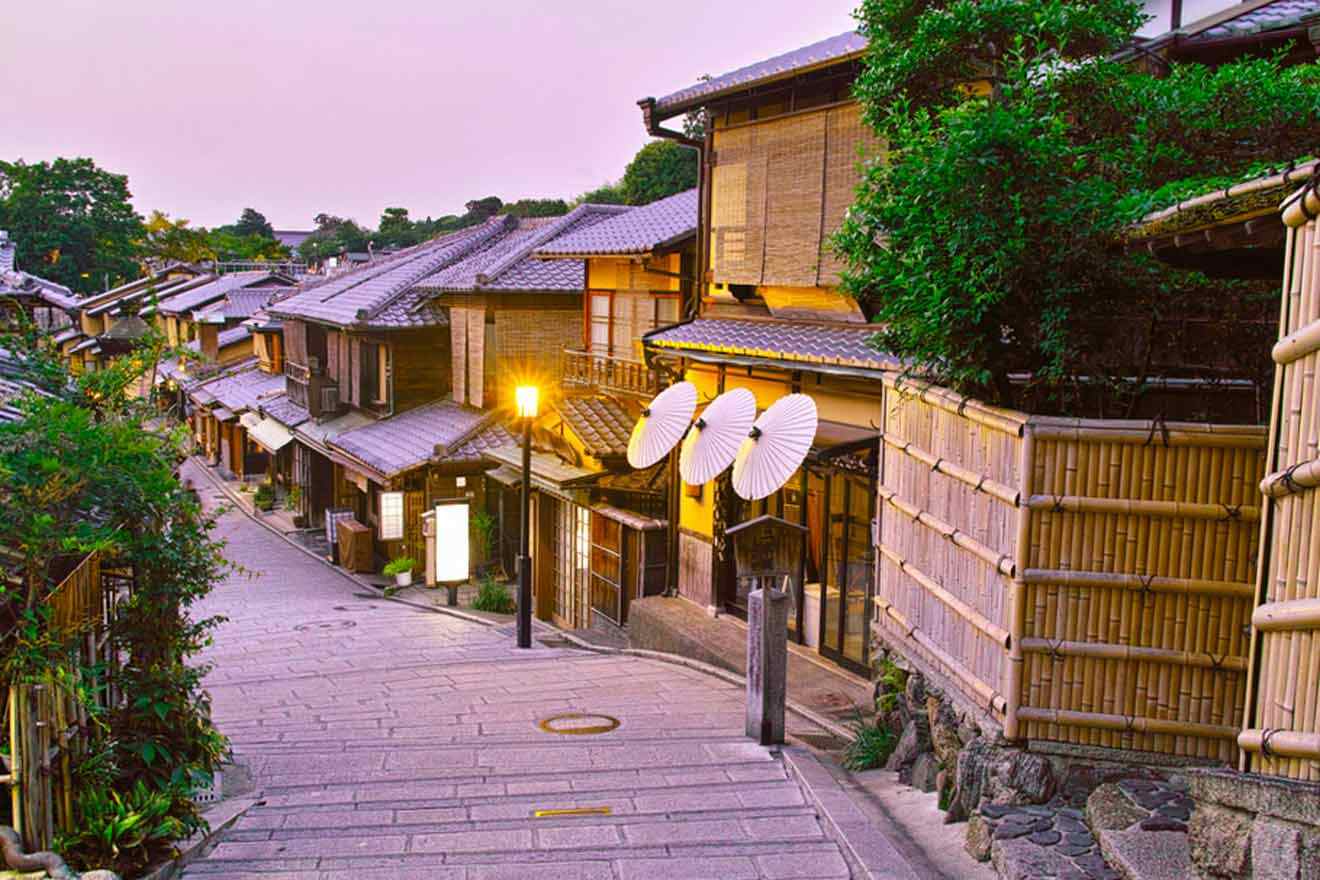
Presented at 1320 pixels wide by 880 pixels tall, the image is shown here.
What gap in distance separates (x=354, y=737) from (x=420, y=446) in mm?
16163

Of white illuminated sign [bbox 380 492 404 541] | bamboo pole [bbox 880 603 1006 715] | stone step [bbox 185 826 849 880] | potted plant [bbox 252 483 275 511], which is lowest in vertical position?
potted plant [bbox 252 483 275 511]

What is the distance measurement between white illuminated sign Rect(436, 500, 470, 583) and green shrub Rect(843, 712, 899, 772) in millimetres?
13622

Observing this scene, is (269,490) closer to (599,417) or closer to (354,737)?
(599,417)

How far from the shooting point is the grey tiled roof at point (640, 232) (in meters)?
20.6

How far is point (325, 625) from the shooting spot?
70.6ft

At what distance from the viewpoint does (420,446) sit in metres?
27.4

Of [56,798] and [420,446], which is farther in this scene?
[420,446]

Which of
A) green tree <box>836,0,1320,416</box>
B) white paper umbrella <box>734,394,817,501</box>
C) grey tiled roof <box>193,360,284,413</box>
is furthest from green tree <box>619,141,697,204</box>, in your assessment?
green tree <box>836,0,1320,416</box>

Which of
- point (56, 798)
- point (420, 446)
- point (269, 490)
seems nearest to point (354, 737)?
point (56, 798)

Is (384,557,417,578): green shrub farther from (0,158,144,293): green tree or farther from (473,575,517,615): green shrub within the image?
(0,158,144,293): green tree

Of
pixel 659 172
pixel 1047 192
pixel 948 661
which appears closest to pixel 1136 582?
Result: pixel 948 661

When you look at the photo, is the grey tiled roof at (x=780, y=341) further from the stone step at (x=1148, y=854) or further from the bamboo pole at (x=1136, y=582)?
the stone step at (x=1148, y=854)

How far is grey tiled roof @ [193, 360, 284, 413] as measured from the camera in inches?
1642

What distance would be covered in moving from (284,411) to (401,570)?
13.2 m
